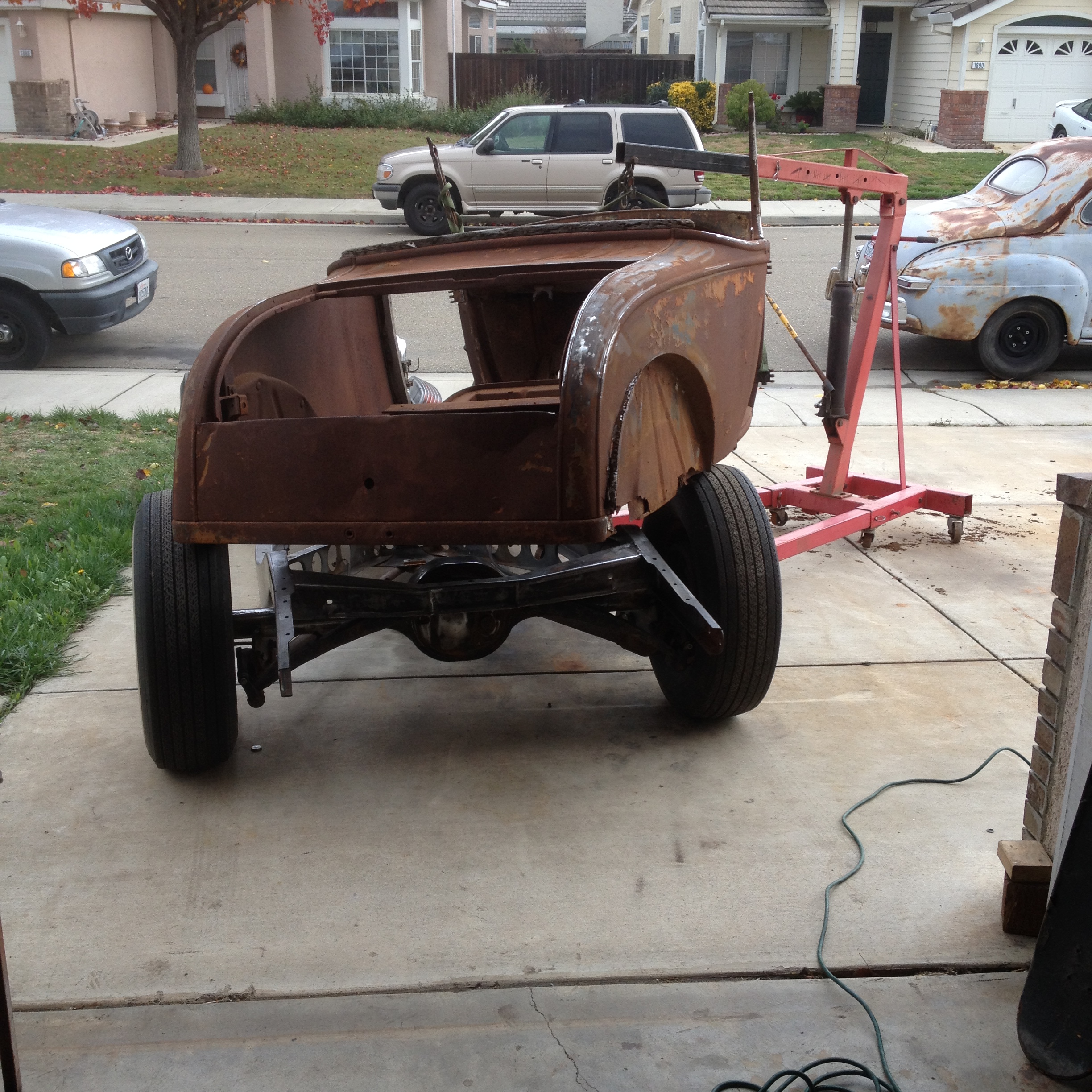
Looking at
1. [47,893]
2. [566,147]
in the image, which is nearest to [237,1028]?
[47,893]

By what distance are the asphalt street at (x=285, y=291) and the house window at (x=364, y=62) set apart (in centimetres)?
1474

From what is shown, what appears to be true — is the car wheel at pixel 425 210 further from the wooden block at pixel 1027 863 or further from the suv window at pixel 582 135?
the wooden block at pixel 1027 863

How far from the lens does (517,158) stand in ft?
56.3

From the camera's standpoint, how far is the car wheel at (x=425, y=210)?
16984 millimetres

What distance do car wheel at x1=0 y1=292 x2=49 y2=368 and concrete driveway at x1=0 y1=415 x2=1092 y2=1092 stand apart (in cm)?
553

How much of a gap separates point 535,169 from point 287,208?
468cm

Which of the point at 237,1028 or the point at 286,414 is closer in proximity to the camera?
the point at 237,1028

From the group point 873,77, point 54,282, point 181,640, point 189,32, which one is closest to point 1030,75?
point 873,77

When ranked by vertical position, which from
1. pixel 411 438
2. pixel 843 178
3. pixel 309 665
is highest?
pixel 843 178

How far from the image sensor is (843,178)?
17.7 feet

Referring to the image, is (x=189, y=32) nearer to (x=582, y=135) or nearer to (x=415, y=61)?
(x=582, y=135)

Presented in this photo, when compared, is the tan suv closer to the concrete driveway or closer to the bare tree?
the bare tree

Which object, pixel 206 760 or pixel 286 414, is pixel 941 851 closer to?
pixel 206 760

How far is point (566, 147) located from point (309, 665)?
13919 millimetres
